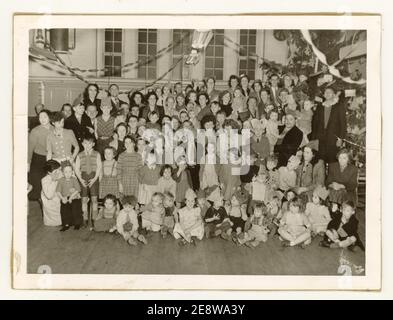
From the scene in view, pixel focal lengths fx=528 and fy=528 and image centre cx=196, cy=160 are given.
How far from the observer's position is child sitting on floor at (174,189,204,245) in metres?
3.64

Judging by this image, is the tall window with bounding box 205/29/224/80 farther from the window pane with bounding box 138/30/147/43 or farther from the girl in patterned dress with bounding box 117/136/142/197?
the girl in patterned dress with bounding box 117/136/142/197

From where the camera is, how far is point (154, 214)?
12.2 feet

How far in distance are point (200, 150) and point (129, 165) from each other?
503 mm

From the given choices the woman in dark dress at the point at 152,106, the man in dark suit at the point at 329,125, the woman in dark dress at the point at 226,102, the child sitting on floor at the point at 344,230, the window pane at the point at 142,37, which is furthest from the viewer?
the woman in dark dress at the point at 226,102

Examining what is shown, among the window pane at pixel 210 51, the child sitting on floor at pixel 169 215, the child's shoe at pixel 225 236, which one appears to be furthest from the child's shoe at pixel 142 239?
the window pane at pixel 210 51

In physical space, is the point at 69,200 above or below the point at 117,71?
below

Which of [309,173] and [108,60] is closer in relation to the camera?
[108,60]

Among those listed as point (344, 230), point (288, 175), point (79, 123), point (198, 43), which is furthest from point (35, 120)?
point (344, 230)

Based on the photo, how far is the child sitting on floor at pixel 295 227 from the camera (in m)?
3.61

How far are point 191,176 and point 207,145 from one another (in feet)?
0.79

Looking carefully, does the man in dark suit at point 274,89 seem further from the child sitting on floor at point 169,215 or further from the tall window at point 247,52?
the child sitting on floor at point 169,215

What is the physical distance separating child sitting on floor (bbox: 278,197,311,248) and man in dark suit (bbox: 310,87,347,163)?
0.40 m

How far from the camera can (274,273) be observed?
11.2 ft

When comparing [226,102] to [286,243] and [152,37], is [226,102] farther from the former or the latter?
[286,243]
